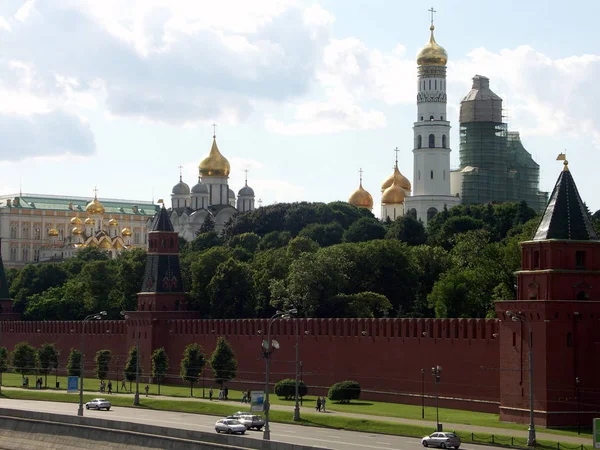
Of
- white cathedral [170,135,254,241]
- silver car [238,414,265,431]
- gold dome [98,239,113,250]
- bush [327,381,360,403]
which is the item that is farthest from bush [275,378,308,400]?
gold dome [98,239,113,250]

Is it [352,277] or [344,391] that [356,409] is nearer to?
[344,391]

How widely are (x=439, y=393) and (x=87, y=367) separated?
3344 centimetres

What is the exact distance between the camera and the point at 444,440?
51.5m

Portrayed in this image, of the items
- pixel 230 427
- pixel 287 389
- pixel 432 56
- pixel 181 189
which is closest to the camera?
pixel 230 427

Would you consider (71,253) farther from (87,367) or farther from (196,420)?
(196,420)

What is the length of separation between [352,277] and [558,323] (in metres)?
32.8

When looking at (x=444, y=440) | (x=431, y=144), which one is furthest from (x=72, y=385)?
(x=431, y=144)

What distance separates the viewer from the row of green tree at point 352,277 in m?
81.7

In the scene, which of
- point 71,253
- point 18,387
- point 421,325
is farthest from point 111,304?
point 71,253

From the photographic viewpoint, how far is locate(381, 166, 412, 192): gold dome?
157m

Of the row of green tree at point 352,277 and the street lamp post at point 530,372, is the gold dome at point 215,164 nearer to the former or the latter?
the row of green tree at point 352,277

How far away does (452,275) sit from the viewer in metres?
83.2

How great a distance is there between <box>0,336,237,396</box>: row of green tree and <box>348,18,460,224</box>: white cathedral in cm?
5654

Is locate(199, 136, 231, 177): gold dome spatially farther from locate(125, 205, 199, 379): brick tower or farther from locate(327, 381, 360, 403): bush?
locate(327, 381, 360, 403): bush
